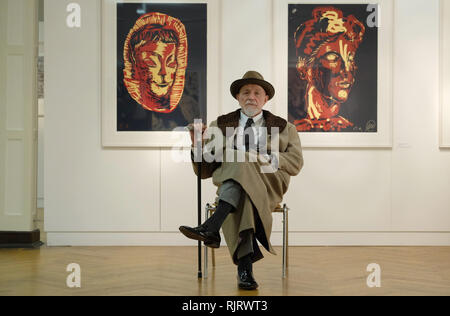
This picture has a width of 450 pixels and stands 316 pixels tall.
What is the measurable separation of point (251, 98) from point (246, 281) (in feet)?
3.99

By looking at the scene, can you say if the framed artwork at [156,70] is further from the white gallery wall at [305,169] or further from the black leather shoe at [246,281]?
the black leather shoe at [246,281]

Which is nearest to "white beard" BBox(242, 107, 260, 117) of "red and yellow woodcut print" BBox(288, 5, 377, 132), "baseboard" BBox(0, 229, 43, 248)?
"red and yellow woodcut print" BBox(288, 5, 377, 132)

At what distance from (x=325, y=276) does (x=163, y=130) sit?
1.98 metres

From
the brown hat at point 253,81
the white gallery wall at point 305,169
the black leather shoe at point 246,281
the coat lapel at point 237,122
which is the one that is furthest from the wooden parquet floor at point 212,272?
the brown hat at point 253,81

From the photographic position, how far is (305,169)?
4359 millimetres

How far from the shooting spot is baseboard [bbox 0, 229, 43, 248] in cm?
423

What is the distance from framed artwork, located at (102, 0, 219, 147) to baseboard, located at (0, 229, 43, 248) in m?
1.03

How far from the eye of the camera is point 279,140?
129 inches

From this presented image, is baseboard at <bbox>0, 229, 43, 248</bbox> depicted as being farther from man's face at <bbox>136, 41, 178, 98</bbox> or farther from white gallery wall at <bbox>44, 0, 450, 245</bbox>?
man's face at <bbox>136, 41, 178, 98</bbox>

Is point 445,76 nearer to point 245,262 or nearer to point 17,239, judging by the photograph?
point 245,262

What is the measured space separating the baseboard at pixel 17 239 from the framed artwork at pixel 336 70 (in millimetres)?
2479

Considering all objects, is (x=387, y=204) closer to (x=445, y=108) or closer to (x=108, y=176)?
(x=445, y=108)

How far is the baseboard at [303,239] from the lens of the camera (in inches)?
171

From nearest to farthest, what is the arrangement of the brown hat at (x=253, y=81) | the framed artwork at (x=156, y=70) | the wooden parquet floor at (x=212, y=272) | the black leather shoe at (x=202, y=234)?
the black leather shoe at (x=202, y=234) → the wooden parquet floor at (x=212, y=272) → the brown hat at (x=253, y=81) → the framed artwork at (x=156, y=70)
